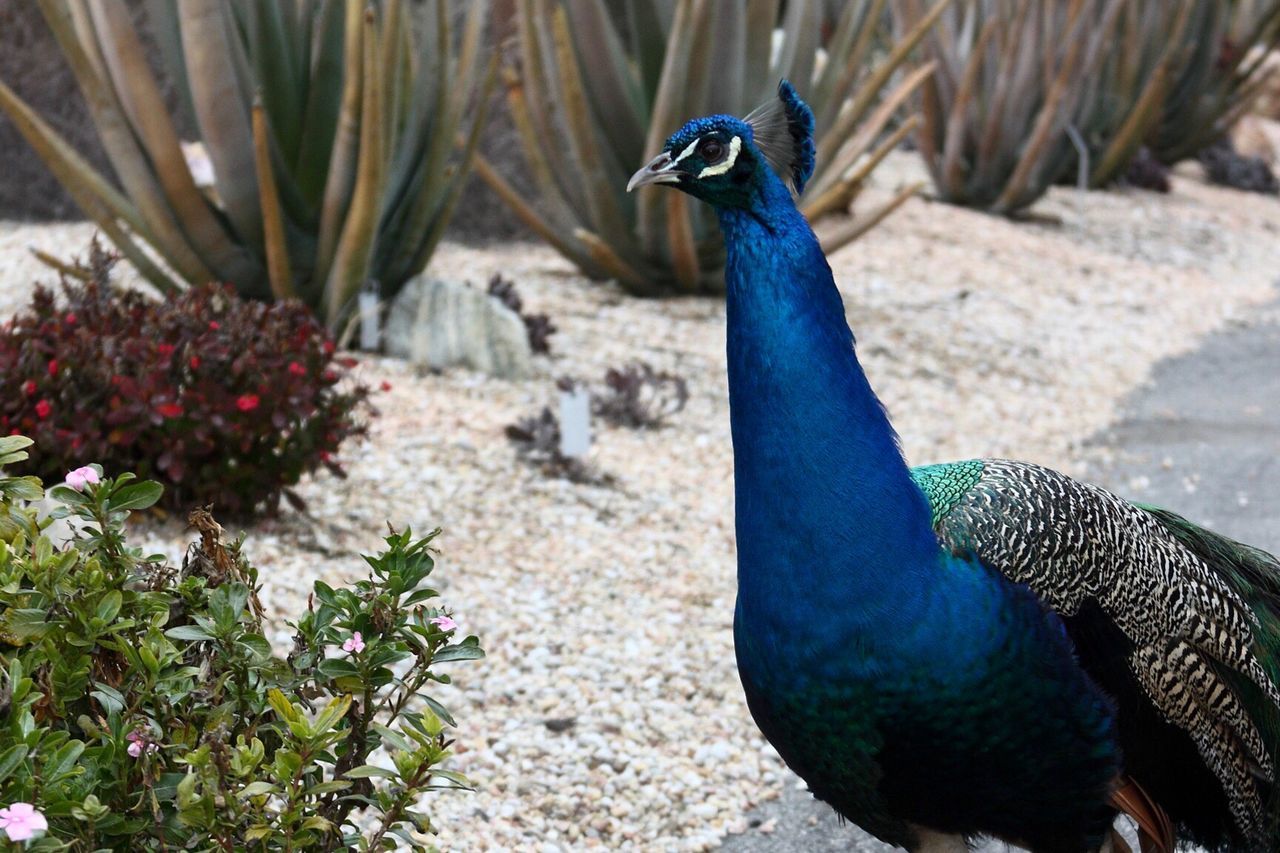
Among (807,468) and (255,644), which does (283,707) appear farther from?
(807,468)

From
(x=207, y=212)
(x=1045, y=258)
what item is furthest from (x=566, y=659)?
(x=1045, y=258)

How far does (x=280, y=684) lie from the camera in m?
2.00

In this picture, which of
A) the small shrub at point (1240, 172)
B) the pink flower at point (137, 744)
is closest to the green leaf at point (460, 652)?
the pink flower at point (137, 744)

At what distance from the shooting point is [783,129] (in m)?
2.29

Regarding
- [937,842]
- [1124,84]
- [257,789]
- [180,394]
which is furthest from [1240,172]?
[257,789]

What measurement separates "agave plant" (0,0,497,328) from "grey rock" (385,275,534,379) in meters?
0.26

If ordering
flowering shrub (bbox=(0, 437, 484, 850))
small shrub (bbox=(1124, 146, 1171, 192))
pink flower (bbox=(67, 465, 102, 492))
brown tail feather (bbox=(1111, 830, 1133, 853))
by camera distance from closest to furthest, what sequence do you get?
1. flowering shrub (bbox=(0, 437, 484, 850))
2. pink flower (bbox=(67, 465, 102, 492))
3. brown tail feather (bbox=(1111, 830, 1133, 853))
4. small shrub (bbox=(1124, 146, 1171, 192))

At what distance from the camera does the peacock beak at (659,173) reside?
2246mm

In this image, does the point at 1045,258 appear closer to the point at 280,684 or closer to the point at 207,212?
the point at 207,212

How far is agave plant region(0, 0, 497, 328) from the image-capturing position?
527 cm

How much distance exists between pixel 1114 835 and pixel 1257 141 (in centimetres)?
1494

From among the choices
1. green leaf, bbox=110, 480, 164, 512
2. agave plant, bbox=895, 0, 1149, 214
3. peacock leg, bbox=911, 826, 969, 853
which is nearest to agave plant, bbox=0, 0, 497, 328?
green leaf, bbox=110, 480, 164, 512

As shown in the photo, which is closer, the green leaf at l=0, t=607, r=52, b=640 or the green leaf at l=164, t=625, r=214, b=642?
the green leaf at l=0, t=607, r=52, b=640

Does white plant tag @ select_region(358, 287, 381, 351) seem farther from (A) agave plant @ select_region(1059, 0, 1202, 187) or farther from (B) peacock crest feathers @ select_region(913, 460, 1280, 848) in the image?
(A) agave plant @ select_region(1059, 0, 1202, 187)
